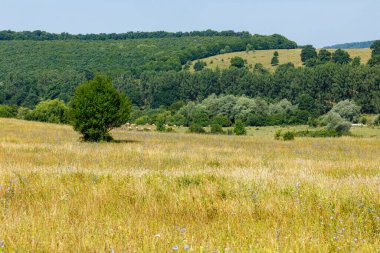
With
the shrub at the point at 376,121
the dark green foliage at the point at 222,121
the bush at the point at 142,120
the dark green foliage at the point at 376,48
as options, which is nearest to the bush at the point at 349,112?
the shrub at the point at 376,121

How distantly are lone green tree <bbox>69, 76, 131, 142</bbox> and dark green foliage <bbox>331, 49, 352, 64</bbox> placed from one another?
5117 inches

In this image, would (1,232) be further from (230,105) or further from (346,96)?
(346,96)

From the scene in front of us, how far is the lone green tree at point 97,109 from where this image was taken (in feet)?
92.4

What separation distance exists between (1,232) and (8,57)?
20731 cm

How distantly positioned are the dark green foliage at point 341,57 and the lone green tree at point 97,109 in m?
130

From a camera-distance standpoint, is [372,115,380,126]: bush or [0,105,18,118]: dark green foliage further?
[0,105,18,118]: dark green foliage

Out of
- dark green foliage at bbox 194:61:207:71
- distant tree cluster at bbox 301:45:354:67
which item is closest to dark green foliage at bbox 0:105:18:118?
dark green foliage at bbox 194:61:207:71

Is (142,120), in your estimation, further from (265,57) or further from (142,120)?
(265,57)

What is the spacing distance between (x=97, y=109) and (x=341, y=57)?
134462mm

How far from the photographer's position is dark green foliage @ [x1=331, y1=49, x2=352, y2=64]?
5743 inches

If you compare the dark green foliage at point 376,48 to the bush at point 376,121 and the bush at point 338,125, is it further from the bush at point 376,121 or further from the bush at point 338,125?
the bush at point 338,125

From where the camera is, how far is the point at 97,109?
92.3 ft

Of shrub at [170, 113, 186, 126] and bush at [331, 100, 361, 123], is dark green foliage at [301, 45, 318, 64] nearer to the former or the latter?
shrub at [170, 113, 186, 126]

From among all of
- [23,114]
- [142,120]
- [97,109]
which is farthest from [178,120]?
[97,109]
